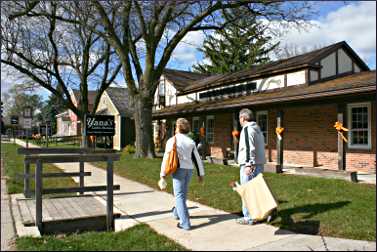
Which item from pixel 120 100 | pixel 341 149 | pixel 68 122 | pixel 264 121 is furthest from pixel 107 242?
pixel 68 122

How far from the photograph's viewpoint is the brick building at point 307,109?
13.7 meters

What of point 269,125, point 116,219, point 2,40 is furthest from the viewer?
point 2,40

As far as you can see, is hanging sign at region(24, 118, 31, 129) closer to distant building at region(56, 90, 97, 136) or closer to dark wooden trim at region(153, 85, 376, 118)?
dark wooden trim at region(153, 85, 376, 118)

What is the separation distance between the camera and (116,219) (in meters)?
7.43

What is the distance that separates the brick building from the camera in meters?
13.7

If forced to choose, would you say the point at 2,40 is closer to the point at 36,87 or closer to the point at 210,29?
the point at 36,87

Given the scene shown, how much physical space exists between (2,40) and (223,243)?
24745mm

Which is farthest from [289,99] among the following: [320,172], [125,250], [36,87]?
[36,87]

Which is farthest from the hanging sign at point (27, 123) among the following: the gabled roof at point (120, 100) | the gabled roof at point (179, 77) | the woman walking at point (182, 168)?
the gabled roof at point (120, 100)

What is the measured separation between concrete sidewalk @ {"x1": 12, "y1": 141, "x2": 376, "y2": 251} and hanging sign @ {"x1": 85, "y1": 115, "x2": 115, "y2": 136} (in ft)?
24.5

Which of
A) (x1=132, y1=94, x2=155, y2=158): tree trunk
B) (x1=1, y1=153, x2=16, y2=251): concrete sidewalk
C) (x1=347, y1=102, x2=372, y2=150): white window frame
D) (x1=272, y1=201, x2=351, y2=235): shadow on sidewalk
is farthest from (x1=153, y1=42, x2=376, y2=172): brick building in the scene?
(x1=1, y1=153, x2=16, y2=251): concrete sidewalk

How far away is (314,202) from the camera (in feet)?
25.4

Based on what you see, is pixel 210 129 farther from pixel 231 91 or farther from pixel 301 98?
pixel 301 98

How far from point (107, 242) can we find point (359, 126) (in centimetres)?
1135
